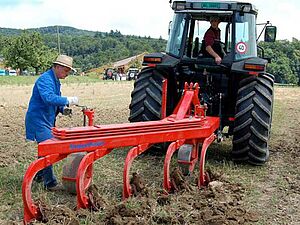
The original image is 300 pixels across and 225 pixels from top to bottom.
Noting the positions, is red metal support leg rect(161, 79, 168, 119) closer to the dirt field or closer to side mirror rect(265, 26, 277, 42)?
the dirt field

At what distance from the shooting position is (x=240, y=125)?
6.77 m

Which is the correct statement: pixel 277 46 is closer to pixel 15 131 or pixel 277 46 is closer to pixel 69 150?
pixel 15 131

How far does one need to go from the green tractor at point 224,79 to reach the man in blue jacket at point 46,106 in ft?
5.94

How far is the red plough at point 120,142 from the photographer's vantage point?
4.43 m

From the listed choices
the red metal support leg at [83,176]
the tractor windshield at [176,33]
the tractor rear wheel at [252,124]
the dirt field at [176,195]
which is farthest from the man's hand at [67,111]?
the tractor windshield at [176,33]

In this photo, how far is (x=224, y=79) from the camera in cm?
729

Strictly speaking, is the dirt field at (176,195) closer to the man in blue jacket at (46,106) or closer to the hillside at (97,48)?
Result: the man in blue jacket at (46,106)

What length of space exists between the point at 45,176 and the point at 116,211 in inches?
53.2

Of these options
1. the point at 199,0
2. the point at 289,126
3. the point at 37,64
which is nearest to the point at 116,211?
the point at 199,0

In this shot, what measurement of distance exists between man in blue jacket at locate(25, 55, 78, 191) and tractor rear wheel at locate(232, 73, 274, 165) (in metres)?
2.48

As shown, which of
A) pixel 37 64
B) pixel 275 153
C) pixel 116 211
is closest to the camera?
pixel 116 211

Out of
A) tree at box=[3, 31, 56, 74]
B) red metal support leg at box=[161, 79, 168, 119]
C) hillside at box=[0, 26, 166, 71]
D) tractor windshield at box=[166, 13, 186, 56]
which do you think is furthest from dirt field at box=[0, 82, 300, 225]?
hillside at box=[0, 26, 166, 71]

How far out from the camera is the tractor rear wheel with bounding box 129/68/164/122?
7.08 metres

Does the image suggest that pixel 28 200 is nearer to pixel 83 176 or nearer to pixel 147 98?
pixel 83 176
